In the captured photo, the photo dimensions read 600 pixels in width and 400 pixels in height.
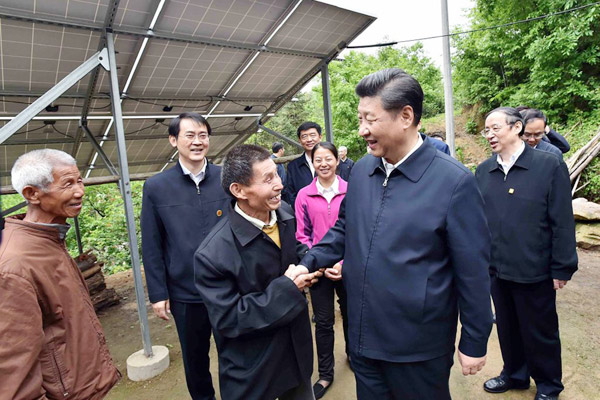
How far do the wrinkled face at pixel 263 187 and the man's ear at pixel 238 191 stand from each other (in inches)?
0.5

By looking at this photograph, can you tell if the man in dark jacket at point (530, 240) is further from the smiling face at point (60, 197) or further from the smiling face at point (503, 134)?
the smiling face at point (60, 197)

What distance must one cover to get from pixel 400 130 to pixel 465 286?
2.56 feet

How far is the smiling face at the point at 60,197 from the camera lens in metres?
1.74

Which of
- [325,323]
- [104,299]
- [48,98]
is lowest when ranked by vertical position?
[104,299]

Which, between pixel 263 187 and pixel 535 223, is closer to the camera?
pixel 263 187

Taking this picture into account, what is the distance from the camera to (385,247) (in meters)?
1.67

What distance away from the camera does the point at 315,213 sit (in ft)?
10.6

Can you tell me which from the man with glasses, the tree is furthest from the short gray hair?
the tree

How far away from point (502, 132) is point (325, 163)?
1.40 m

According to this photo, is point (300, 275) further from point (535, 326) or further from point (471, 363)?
point (535, 326)

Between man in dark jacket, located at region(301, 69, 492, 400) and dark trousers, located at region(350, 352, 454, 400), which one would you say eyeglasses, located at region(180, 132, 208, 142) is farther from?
dark trousers, located at region(350, 352, 454, 400)

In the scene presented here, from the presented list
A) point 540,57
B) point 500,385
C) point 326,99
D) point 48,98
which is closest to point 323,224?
point 500,385

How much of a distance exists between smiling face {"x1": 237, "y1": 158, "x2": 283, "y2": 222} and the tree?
39.3ft

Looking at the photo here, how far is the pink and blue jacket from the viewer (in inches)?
125
